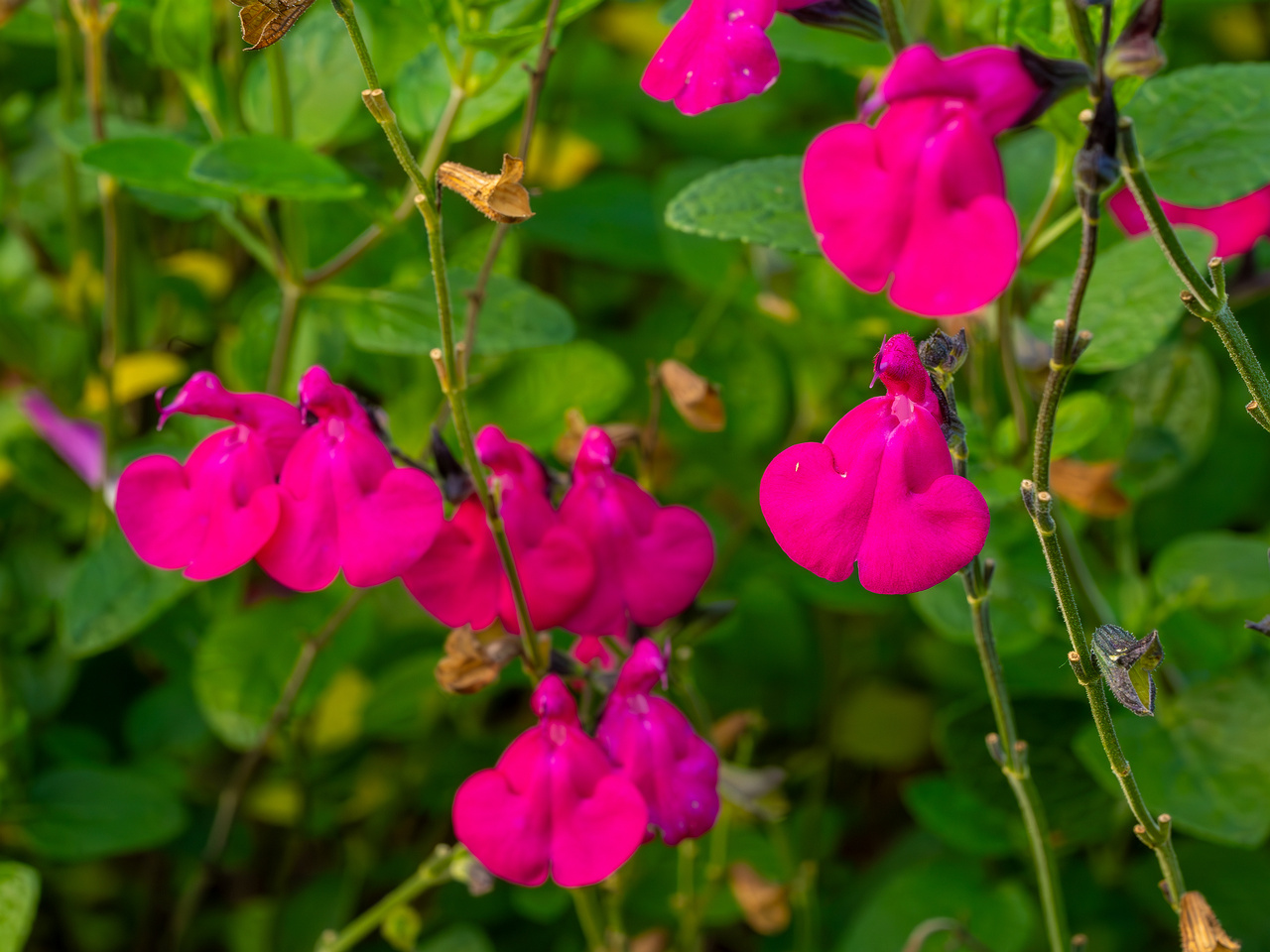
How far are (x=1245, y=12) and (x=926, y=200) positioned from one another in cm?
116

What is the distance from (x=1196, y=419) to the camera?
0.92 m

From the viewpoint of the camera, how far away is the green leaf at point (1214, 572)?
819 mm

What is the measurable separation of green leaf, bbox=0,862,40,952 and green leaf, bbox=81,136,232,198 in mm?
391

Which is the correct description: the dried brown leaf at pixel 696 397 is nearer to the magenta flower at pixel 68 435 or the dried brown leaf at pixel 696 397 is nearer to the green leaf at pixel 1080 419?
the green leaf at pixel 1080 419

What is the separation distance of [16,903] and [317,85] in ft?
1.77

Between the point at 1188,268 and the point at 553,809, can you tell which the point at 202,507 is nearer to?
the point at 553,809

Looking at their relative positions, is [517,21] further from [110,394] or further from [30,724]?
[30,724]

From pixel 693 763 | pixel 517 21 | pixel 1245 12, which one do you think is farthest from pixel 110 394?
pixel 1245 12

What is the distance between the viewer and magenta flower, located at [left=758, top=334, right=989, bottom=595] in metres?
0.41

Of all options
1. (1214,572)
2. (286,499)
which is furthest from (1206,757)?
(286,499)

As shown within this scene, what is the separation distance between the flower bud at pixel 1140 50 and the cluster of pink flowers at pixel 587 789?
0.96 ft

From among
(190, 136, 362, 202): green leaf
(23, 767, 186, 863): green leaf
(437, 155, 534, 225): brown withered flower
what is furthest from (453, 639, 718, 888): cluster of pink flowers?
(23, 767, 186, 863): green leaf

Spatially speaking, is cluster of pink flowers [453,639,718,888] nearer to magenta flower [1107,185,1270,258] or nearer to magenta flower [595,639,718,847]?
magenta flower [595,639,718,847]

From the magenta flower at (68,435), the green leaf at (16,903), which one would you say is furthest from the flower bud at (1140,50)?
the magenta flower at (68,435)
